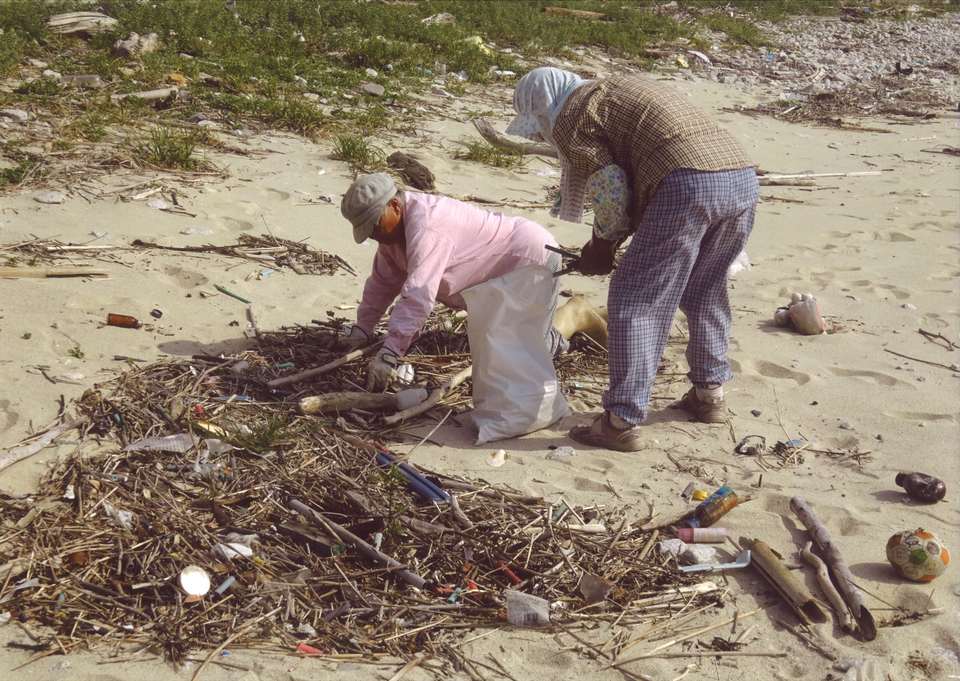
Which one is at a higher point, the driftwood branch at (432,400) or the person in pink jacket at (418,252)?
the person in pink jacket at (418,252)

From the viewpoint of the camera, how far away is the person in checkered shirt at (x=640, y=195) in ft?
10.7

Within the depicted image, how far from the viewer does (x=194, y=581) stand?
2.74 metres

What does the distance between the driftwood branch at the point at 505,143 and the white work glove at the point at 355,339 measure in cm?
324

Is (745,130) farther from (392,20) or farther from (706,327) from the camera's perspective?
(706,327)

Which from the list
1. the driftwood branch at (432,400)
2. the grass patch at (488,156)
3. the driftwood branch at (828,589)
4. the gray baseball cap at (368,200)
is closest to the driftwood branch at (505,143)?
the grass patch at (488,156)

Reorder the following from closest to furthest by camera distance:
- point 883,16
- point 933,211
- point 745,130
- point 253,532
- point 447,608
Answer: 1. point 447,608
2. point 253,532
3. point 933,211
4. point 745,130
5. point 883,16

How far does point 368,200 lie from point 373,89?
4.70 meters

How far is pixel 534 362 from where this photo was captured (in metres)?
3.82

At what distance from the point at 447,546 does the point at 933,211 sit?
621cm

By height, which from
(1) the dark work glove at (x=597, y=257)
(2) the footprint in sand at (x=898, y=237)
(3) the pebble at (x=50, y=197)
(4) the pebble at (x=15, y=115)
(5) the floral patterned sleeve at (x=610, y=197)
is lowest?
(3) the pebble at (x=50, y=197)

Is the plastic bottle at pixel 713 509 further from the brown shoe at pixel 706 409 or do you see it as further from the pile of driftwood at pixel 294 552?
the brown shoe at pixel 706 409

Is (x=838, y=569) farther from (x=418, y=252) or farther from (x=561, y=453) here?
(x=418, y=252)

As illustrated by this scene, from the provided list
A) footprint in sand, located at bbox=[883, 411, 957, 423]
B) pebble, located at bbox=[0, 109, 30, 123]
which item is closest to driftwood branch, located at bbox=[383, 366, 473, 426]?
footprint in sand, located at bbox=[883, 411, 957, 423]

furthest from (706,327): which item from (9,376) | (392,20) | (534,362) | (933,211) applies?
(392,20)
